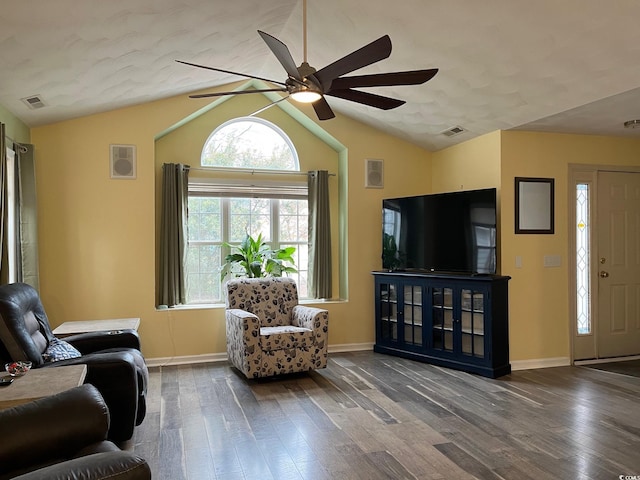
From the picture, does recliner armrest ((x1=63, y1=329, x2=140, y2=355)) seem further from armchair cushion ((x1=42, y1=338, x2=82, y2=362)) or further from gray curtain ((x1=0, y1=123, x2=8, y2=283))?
gray curtain ((x1=0, y1=123, x2=8, y2=283))

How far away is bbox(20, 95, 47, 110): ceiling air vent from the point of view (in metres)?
3.94

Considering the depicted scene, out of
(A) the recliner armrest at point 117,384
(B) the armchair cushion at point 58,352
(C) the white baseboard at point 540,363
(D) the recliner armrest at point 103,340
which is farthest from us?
(C) the white baseboard at point 540,363

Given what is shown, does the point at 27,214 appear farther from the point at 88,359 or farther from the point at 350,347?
the point at 350,347

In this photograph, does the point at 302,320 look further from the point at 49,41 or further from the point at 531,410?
the point at 49,41

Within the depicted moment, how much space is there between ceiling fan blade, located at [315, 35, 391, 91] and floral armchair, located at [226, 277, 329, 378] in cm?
246

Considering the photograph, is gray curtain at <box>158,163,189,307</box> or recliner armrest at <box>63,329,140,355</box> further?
gray curtain at <box>158,163,189,307</box>

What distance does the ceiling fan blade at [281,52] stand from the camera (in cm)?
232

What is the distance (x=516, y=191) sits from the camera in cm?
489

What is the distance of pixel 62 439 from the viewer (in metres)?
1.74

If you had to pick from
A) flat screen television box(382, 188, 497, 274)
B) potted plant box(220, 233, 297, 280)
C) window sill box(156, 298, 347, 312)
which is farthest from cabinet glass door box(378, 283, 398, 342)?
potted plant box(220, 233, 297, 280)

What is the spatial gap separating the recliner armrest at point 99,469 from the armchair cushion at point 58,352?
1.82m

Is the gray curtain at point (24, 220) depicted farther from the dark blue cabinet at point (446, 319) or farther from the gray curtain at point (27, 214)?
the dark blue cabinet at point (446, 319)

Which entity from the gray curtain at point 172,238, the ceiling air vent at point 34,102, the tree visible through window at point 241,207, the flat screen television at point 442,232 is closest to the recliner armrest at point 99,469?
the ceiling air vent at point 34,102

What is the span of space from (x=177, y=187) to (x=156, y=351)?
1774 mm
